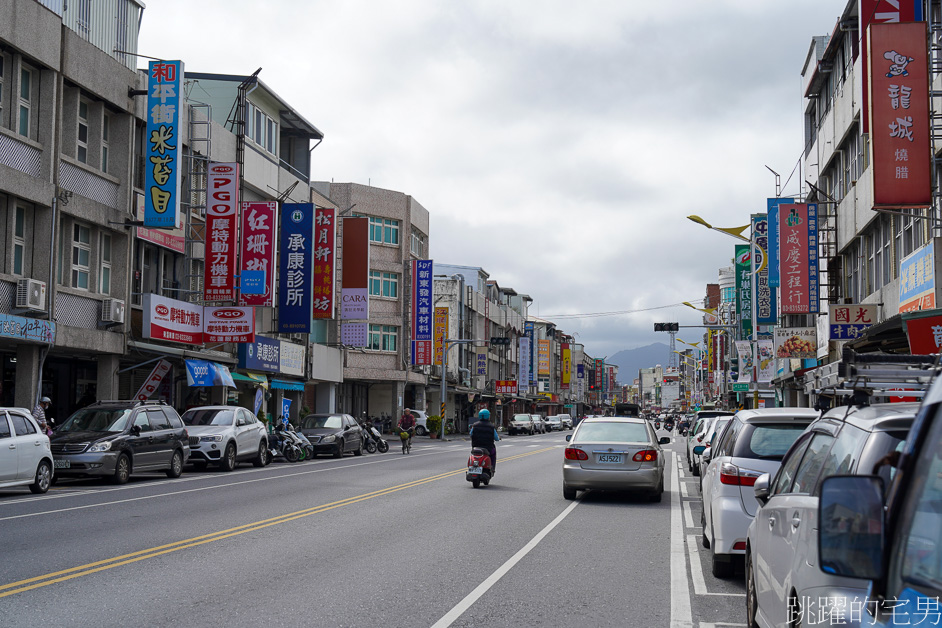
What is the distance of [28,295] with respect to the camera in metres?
22.9

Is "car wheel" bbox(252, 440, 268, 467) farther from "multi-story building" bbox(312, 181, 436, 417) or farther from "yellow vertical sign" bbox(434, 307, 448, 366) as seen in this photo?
"yellow vertical sign" bbox(434, 307, 448, 366)

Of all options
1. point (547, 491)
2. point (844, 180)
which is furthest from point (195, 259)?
point (844, 180)

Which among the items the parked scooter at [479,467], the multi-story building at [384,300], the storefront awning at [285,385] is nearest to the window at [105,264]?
the storefront awning at [285,385]

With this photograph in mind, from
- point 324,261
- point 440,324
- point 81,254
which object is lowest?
point 81,254

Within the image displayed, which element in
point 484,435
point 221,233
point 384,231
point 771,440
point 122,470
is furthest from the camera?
point 384,231

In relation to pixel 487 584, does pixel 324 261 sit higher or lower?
higher

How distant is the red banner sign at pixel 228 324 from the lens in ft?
103

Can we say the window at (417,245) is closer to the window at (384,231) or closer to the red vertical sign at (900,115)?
the window at (384,231)

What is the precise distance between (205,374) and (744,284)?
96.2 feet

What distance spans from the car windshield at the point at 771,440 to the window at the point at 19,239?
66.7ft

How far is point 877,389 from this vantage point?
4.56 meters

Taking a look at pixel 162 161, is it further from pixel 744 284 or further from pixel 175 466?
pixel 744 284

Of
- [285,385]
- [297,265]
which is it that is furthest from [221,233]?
[285,385]

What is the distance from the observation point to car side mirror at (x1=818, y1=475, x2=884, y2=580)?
2.76 metres
